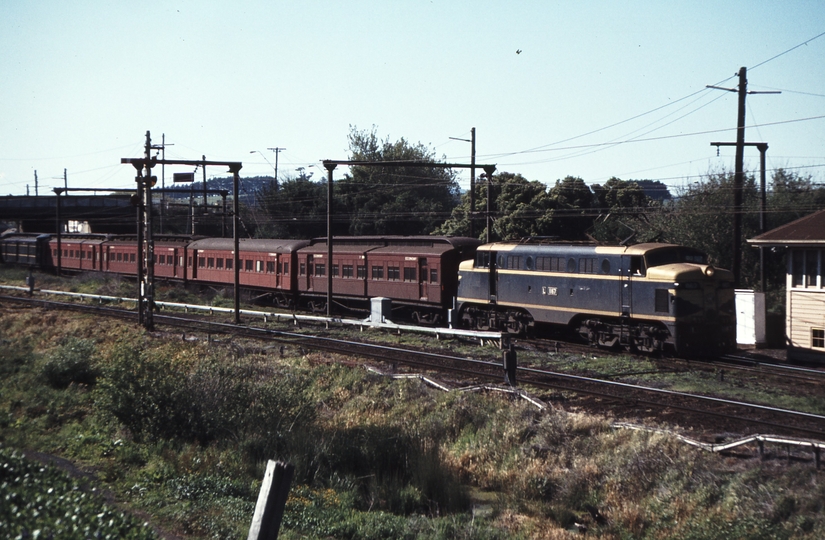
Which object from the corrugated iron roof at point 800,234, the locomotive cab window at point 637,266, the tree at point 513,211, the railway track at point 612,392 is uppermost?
the tree at point 513,211

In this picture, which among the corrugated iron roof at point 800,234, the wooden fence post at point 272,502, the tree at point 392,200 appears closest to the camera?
the wooden fence post at point 272,502

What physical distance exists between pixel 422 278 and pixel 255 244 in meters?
13.0

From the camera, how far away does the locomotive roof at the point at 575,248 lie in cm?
2048

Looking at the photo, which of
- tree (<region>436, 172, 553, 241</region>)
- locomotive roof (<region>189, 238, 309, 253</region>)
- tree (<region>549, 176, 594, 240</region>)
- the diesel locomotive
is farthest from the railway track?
tree (<region>549, 176, 594, 240</region>)

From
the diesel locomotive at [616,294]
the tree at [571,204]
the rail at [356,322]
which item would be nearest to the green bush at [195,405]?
the rail at [356,322]

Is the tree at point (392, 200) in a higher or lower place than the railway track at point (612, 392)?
higher

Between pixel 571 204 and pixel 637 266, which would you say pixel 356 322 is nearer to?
pixel 637 266

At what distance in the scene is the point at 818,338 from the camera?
69.6ft

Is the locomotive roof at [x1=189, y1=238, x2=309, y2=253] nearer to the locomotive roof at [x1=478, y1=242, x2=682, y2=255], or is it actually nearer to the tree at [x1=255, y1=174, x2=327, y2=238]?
the locomotive roof at [x1=478, y1=242, x2=682, y2=255]

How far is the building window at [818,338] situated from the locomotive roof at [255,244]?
22.3 metres

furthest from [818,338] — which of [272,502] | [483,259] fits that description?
[272,502]

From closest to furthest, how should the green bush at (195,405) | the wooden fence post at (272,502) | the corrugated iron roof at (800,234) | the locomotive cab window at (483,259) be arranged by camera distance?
1. the wooden fence post at (272,502)
2. the green bush at (195,405)
3. the corrugated iron roof at (800,234)
4. the locomotive cab window at (483,259)

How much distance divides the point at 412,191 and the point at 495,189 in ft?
62.3

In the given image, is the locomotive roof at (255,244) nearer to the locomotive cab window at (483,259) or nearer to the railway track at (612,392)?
the railway track at (612,392)
